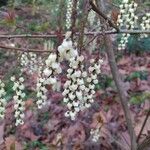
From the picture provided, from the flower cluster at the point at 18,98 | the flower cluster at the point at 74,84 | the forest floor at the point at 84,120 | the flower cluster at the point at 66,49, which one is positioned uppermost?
the flower cluster at the point at 66,49

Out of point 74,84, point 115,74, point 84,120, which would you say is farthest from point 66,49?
point 84,120

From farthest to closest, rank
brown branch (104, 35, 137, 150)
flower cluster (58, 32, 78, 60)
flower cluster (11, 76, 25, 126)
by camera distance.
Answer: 1. brown branch (104, 35, 137, 150)
2. flower cluster (11, 76, 25, 126)
3. flower cluster (58, 32, 78, 60)

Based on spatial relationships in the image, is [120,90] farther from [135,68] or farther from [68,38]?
[135,68]

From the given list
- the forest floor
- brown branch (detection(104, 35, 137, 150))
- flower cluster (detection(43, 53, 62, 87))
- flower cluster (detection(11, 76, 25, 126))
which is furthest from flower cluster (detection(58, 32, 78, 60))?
the forest floor

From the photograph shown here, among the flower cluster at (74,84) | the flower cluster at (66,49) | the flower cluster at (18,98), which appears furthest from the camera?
the flower cluster at (18,98)

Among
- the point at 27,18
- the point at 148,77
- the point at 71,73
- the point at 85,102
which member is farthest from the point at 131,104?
the point at 27,18

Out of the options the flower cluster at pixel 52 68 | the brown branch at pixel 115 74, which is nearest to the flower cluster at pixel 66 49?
the flower cluster at pixel 52 68

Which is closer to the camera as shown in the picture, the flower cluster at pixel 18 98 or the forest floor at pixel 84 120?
the flower cluster at pixel 18 98

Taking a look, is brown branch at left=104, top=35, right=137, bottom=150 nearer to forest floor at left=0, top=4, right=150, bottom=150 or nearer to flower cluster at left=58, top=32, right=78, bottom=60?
forest floor at left=0, top=4, right=150, bottom=150

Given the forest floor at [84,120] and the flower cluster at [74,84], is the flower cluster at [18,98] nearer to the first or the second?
the flower cluster at [74,84]
